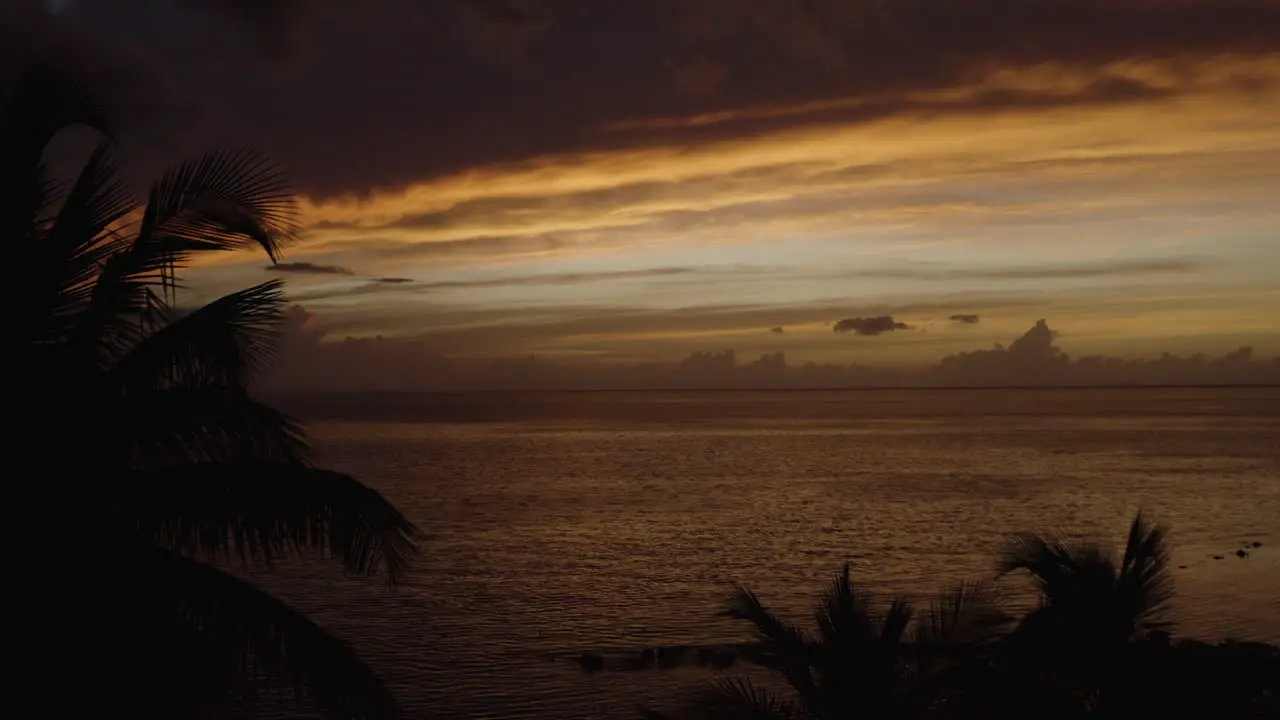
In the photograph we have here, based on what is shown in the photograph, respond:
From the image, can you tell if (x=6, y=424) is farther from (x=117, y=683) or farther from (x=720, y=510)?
(x=720, y=510)

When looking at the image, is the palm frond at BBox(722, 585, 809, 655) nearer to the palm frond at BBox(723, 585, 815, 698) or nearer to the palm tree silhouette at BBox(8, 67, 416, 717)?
the palm frond at BBox(723, 585, 815, 698)

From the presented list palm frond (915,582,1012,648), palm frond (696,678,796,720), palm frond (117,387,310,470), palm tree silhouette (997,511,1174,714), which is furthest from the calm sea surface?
palm frond (117,387,310,470)

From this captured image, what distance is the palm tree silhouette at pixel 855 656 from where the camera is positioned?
34.6 ft

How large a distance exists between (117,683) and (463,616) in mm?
32391

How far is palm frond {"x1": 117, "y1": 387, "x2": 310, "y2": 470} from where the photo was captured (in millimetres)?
8461

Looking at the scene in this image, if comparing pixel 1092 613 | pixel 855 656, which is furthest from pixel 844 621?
pixel 1092 613

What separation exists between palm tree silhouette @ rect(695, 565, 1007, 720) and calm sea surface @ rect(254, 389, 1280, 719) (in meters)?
18.1

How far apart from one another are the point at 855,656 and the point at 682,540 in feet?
158

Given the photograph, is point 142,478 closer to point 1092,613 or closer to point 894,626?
Result: point 894,626

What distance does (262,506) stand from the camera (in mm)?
8438

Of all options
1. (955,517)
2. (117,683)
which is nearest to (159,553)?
(117,683)

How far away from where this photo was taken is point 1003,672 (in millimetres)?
12328

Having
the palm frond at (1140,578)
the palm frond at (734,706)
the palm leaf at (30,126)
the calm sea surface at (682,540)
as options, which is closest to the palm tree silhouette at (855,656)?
the palm frond at (734,706)

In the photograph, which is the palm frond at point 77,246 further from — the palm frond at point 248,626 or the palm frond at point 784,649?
the palm frond at point 784,649
